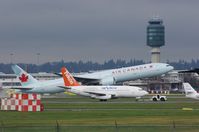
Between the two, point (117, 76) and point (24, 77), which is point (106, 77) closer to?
point (117, 76)

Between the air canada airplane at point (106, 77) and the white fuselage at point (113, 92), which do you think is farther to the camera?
the air canada airplane at point (106, 77)

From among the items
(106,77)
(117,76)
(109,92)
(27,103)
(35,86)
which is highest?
(117,76)

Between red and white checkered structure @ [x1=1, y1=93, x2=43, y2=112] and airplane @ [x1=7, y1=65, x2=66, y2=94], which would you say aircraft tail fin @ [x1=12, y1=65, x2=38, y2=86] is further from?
red and white checkered structure @ [x1=1, y1=93, x2=43, y2=112]

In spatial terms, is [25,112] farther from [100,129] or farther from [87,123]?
[100,129]

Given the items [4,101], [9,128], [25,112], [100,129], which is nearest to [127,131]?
[100,129]

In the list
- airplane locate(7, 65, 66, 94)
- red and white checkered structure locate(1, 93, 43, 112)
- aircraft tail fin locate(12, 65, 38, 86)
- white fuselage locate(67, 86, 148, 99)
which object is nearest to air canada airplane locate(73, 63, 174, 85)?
airplane locate(7, 65, 66, 94)

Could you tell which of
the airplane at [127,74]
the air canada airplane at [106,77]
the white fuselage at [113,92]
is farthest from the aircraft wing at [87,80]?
the white fuselage at [113,92]

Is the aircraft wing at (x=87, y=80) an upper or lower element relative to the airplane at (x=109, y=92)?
upper

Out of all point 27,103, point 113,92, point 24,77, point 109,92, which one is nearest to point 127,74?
point 24,77

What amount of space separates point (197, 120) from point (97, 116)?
396 inches

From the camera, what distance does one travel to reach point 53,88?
140 metres

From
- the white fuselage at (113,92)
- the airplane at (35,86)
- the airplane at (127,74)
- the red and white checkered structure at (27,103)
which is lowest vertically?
the red and white checkered structure at (27,103)

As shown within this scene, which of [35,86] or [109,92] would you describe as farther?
[35,86]

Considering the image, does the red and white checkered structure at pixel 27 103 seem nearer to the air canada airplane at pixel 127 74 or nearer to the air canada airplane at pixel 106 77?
the air canada airplane at pixel 106 77
